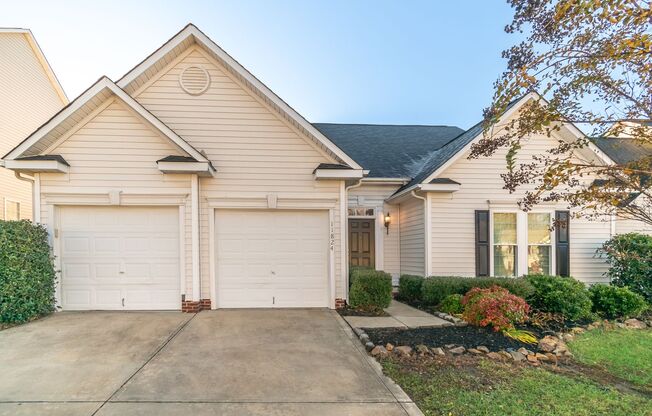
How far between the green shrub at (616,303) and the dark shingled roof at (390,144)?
562cm

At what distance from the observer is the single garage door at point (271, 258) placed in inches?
320

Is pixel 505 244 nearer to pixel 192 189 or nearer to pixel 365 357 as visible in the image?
pixel 365 357

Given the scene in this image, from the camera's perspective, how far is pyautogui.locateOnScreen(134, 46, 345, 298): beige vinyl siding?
26.9ft

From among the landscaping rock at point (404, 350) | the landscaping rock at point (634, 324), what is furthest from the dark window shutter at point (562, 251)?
the landscaping rock at point (404, 350)

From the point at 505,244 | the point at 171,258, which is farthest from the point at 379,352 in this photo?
the point at 505,244

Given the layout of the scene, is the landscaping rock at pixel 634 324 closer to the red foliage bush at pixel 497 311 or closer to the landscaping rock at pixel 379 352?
the red foliage bush at pixel 497 311

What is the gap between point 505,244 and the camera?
32.5 ft

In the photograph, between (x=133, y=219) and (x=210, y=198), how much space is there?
1692 millimetres

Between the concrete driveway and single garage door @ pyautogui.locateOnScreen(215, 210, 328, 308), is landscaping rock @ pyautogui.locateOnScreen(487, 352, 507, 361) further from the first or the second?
single garage door @ pyautogui.locateOnScreen(215, 210, 328, 308)

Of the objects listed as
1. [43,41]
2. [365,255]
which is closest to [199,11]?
[43,41]

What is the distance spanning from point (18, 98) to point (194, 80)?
940cm

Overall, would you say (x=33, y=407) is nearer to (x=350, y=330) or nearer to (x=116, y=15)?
(x=350, y=330)

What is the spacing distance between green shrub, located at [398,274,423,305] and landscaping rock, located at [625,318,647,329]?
429 cm

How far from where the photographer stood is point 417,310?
27.8 feet
